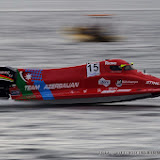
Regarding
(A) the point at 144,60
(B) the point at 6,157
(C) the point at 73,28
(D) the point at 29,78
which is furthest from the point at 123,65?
(C) the point at 73,28

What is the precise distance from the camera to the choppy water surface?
9641 millimetres

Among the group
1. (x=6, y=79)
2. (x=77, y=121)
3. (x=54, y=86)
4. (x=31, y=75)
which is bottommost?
(x=77, y=121)

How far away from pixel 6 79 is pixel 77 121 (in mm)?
2964

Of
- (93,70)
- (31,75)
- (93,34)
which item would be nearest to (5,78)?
(31,75)

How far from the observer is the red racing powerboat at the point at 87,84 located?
13.4 m

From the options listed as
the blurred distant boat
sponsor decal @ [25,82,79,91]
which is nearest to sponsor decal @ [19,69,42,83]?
sponsor decal @ [25,82,79,91]

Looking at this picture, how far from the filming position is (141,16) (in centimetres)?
3519

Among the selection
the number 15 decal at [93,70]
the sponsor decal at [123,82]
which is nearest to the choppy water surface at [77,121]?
the sponsor decal at [123,82]

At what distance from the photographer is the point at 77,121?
12.1 meters

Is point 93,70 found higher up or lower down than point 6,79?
higher up

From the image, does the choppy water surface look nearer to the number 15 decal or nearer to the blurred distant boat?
the number 15 decal

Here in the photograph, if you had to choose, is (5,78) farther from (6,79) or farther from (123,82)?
(123,82)

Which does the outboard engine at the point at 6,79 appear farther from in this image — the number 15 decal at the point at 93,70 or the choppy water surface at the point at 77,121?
the number 15 decal at the point at 93,70

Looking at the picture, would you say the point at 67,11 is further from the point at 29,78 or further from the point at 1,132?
the point at 1,132
